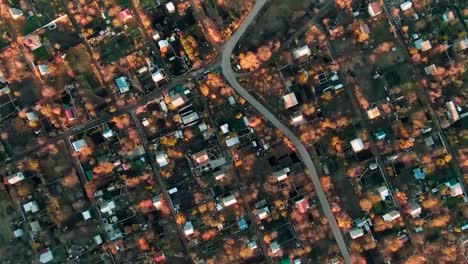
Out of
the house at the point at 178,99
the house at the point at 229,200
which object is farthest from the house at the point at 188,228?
the house at the point at 178,99

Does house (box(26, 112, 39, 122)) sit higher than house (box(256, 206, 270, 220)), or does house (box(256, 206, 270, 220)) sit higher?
house (box(26, 112, 39, 122))

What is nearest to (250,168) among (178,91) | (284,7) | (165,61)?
(178,91)

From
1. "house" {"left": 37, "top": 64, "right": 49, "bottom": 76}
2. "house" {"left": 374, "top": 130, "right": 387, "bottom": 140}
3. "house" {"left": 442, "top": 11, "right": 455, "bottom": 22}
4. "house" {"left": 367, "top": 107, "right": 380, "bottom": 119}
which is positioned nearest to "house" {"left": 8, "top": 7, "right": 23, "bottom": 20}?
"house" {"left": 37, "top": 64, "right": 49, "bottom": 76}

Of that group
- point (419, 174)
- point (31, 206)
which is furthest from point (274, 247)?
point (31, 206)

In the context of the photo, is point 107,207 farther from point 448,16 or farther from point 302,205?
point 448,16

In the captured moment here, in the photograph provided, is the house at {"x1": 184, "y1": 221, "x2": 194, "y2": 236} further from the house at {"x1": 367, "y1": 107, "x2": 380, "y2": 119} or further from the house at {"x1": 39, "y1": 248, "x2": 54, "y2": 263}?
the house at {"x1": 367, "y1": 107, "x2": 380, "y2": 119}

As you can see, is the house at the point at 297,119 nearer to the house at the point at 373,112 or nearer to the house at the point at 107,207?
the house at the point at 373,112
